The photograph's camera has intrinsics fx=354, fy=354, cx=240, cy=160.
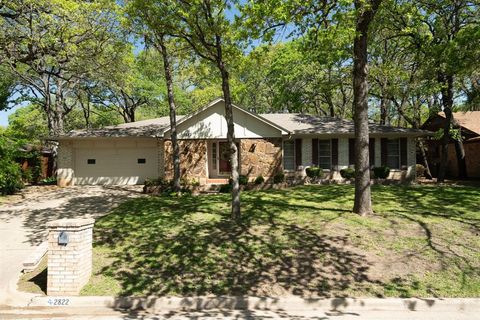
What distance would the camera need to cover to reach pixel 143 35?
1495 centimetres

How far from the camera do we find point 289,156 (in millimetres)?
20062

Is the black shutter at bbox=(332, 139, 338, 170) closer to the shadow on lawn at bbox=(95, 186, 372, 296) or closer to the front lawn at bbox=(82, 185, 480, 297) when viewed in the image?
the front lawn at bbox=(82, 185, 480, 297)

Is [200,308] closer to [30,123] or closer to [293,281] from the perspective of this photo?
[293,281]

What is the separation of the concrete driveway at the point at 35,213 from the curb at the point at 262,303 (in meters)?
1.50

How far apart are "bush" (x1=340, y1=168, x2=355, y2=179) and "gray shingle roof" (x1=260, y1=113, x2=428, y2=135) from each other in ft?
6.64

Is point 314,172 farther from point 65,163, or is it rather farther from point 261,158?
point 65,163

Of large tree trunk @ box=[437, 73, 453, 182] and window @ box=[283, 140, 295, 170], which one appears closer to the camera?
large tree trunk @ box=[437, 73, 453, 182]

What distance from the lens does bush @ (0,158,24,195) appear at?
16.0 m

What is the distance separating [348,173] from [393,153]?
328cm

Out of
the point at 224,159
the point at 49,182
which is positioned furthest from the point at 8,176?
the point at 224,159

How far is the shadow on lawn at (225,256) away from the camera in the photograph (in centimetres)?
689

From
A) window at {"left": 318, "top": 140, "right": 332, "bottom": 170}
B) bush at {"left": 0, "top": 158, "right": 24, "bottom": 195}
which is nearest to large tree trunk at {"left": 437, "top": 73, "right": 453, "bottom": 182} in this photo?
window at {"left": 318, "top": 140, "right": 332, "bottom": 170}

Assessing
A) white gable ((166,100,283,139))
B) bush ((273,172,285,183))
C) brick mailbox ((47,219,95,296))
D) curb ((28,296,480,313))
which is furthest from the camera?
white gable ((166,100,283,139))

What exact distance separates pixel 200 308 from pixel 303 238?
3.61 m
